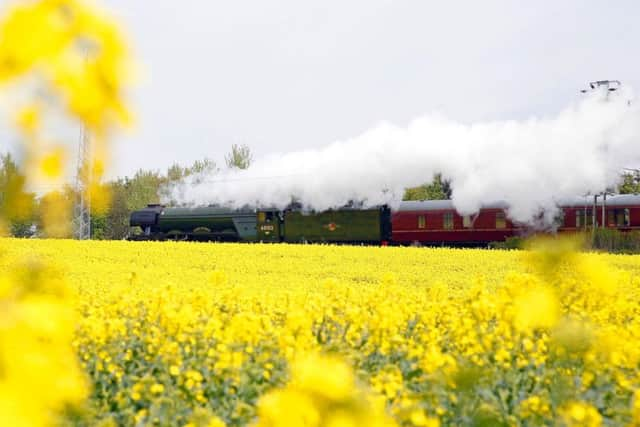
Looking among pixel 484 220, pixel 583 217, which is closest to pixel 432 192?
pixel 484 220

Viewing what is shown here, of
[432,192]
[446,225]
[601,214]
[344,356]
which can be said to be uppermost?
[432,192]

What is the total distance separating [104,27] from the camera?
4.09 ft

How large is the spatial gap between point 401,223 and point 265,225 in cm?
537

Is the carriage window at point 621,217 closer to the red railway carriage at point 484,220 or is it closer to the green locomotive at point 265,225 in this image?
the red railway carriage at point 484,220

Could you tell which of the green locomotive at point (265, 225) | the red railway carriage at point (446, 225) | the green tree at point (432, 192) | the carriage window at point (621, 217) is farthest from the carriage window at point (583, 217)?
the green tree at point (432, 192)

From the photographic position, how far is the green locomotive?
80.1 ft

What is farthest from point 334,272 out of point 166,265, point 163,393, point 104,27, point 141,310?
point 104,27

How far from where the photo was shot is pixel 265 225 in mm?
26453

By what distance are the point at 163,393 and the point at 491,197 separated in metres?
20.2

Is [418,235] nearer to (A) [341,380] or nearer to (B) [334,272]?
(B) [334,272]

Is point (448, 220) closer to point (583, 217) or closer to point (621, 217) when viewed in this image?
point (583, 217)

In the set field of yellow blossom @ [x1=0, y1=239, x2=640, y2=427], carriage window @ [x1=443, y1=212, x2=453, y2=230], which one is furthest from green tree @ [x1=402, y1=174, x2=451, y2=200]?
field of yellow blossom @ [x1=0, y1=239, x2=640, y2=427]

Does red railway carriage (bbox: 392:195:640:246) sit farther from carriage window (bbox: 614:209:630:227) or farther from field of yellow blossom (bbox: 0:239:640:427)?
field of yellow blossom (bbox: 0:239:640:427)

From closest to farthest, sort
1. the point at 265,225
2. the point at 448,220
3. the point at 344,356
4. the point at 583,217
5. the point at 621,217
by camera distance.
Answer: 1. the point at 344,356
2. the point at 583,217
3. the point at 621,217
4. the point at 448,220
5. the point at 265,225
